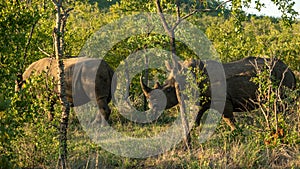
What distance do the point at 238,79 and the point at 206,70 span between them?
0.86 meters

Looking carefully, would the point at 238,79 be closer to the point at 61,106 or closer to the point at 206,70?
the point at 206,70

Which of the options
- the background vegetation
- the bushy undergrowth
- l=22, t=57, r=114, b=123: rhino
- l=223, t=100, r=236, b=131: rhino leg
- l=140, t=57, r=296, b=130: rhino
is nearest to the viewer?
the background vegetation

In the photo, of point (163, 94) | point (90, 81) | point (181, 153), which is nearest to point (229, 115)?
point (163, 94)

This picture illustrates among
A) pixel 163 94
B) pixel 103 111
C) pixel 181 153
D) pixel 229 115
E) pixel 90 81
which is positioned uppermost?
pixel 90 81

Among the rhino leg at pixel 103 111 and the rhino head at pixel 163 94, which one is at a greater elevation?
the rhino head at pixel 163 94

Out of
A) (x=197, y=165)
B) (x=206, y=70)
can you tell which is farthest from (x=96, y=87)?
(x=197, y=165)

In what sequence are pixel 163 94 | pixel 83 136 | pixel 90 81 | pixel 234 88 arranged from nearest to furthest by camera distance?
pixel 83 136, pixel 163 94, pixel 234 88, pixel 90 81

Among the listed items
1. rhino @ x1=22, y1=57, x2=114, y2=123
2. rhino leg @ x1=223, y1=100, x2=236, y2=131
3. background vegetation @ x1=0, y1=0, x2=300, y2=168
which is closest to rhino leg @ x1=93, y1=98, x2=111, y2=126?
rhino @ x1=22, y1=57, x2=114, y2=123

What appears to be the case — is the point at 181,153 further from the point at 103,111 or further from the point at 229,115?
the point at 103,111

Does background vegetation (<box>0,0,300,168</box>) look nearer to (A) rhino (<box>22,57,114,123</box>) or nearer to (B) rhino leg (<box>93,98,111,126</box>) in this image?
(B) rhino leg (<box>93,98,111,126</box>)

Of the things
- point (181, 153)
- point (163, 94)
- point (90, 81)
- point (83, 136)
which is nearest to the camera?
point (181, 153)

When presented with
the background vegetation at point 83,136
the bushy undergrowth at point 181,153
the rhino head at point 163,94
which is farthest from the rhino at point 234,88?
the bushy undergrowth at point 181,153

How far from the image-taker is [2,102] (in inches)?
172

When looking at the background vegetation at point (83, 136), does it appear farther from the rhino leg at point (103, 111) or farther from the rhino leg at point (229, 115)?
the rhino leg at point (103, 111)
